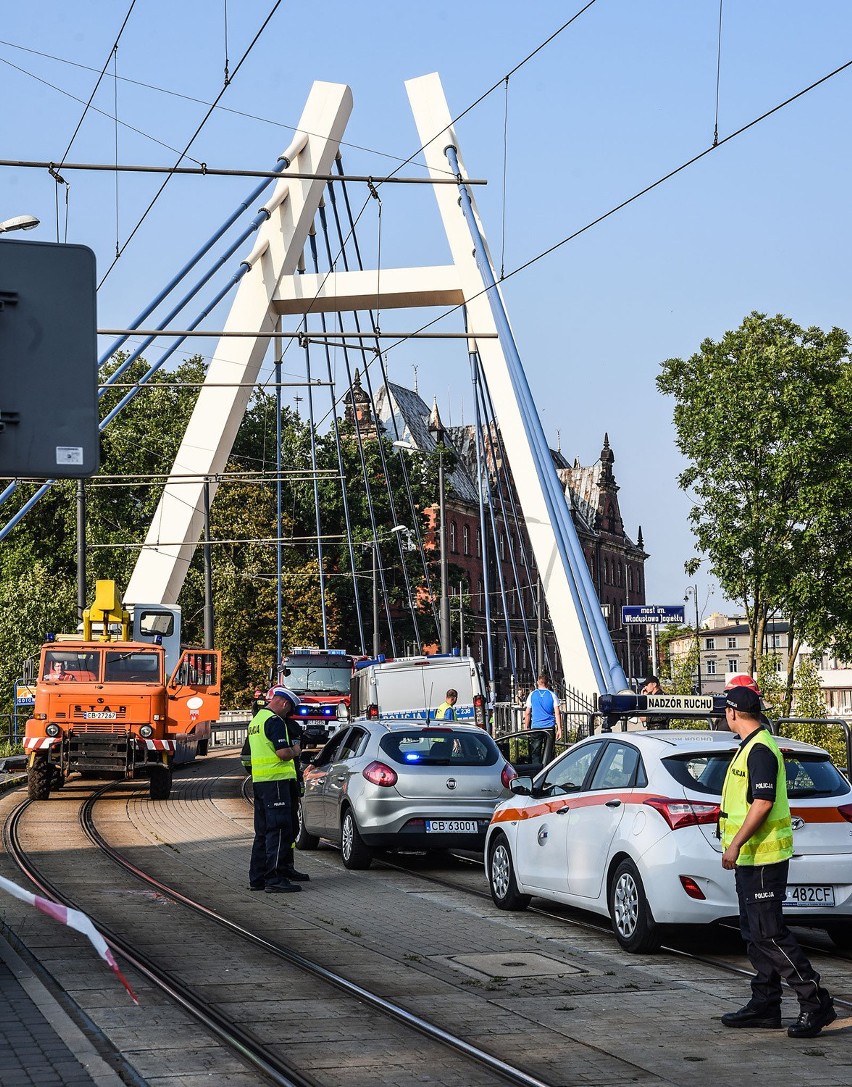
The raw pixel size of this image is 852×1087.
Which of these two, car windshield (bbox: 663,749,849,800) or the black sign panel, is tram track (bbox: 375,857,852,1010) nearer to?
car windshield (bbox: 663,749,849,800)

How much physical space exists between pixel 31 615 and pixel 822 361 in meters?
27.7

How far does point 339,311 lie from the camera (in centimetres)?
3391

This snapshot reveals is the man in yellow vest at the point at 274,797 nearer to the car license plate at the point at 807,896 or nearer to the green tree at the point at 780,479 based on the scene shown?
the car license plate at the point at 807,896

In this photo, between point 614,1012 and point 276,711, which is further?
point 276,711

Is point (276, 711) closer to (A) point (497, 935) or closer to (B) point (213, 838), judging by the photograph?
(A) point (497, 935)

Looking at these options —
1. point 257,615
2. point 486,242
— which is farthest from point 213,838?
point 257,615

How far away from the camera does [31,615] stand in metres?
55.1

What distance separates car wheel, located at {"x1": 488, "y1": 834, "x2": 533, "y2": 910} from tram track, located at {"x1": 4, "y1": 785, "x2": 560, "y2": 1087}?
2178 millimetres

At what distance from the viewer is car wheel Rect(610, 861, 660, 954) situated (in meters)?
10.1

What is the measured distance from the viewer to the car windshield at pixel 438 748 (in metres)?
15.4

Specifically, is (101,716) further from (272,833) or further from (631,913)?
(631,913)

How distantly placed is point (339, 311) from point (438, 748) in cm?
1973

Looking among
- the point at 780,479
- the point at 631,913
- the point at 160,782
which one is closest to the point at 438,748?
the point at 631,913

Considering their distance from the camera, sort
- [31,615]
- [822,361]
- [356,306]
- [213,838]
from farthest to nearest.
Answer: [31,615]
[822,361]
[356,306]
[213,838]
